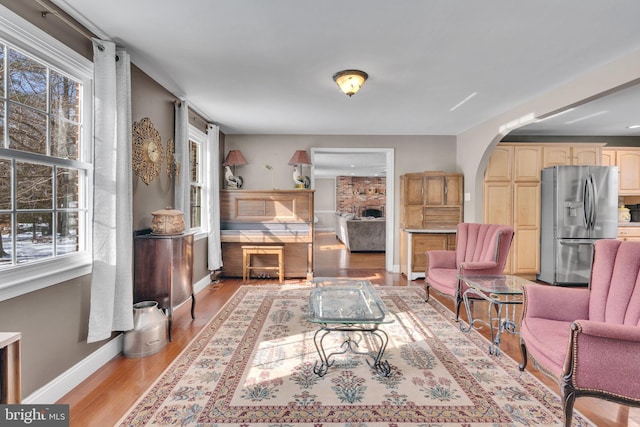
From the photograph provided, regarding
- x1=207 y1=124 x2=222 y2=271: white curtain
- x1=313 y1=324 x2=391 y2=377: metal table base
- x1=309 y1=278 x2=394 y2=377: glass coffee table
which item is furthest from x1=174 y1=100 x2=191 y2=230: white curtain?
x1=313 y1=324 x2=391 y2=377: metal table base

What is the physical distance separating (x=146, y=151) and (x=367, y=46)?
7.09ft

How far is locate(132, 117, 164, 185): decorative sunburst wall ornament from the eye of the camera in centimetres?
288

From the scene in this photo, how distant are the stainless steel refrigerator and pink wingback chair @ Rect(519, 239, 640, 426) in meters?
3.03

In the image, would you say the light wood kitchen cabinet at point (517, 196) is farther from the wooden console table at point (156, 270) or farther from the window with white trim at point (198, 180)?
the wooden console table at point (156, 270)

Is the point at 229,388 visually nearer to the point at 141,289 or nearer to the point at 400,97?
the point at 141,289

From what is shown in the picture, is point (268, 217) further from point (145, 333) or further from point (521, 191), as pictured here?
point (521, 191)

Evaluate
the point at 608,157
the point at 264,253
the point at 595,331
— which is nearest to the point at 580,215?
the point at 608,157

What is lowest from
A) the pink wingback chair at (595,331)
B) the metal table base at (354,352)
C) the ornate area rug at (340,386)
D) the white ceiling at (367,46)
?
the ornate area rug at (340,386)

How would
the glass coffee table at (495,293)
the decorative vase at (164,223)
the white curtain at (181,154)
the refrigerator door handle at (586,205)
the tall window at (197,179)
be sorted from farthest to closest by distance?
the refrigerator door handle at (586,205)
the tall window at (197,179)
the white curtain at (181,154)
the decorative vase at (164,223)
the glass coffee table at (495,293)

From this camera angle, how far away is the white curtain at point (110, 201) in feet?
7.52

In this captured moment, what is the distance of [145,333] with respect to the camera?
8.54 ft

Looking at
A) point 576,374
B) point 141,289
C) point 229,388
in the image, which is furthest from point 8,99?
point 576,374

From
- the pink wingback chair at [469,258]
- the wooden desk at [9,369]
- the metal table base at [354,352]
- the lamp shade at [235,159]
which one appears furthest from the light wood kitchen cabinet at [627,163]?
the wooden desk at [9,369]

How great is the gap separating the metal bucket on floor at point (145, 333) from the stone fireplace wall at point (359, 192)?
10391 millimetres
